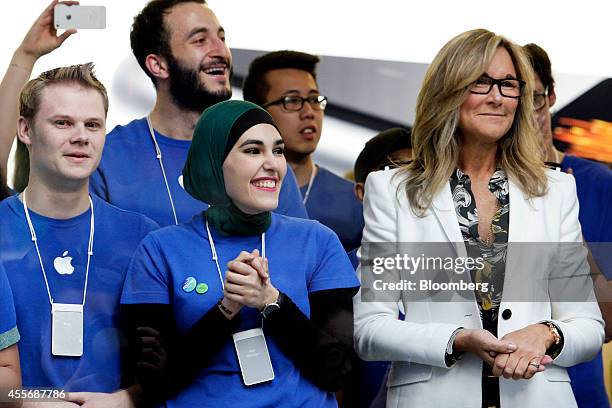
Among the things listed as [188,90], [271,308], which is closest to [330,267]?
[271,308]

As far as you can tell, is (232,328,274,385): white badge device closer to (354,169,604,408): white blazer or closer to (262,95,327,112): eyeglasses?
(354,169,604,408): white blazer

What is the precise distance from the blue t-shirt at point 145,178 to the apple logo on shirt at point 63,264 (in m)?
0.22

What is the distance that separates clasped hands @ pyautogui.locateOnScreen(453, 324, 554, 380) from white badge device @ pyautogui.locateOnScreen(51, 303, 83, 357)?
1108 mm

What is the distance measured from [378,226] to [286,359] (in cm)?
47

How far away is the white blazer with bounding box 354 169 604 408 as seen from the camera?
2.83 metres

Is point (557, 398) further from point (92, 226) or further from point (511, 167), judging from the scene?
point (92, 226)

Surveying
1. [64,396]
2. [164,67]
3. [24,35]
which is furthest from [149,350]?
[24,35]

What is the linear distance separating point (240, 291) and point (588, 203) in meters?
1.25

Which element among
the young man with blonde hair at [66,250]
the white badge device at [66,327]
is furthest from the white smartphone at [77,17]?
the white badge device at [66,327]

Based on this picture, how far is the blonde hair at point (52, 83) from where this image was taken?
3.11 metres

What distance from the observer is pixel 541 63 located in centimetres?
336

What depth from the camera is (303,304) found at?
2.86 metres

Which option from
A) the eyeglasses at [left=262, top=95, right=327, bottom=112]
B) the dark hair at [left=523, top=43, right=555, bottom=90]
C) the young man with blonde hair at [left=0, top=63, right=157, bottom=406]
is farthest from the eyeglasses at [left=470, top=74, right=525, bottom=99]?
the young man with blonde hair at [left=0, top=63, right=157, bottom=406]

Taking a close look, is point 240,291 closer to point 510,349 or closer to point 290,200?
point 290,200
